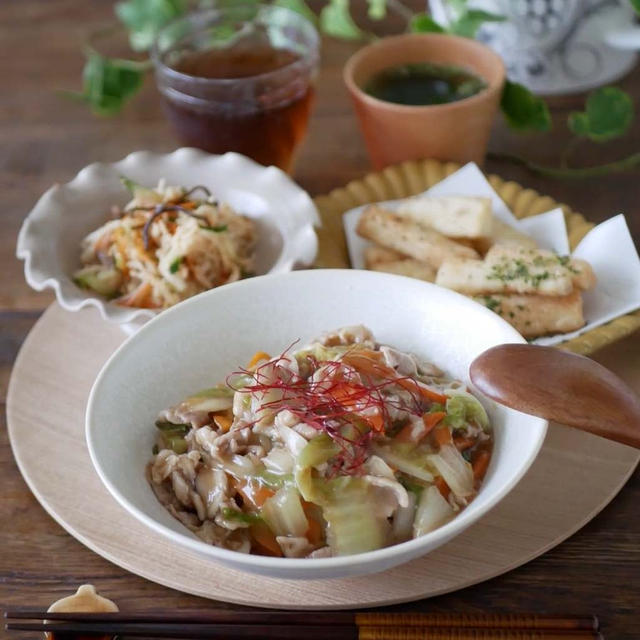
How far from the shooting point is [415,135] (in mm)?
2322

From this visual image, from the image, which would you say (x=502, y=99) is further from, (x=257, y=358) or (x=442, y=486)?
(x=442, y=486)

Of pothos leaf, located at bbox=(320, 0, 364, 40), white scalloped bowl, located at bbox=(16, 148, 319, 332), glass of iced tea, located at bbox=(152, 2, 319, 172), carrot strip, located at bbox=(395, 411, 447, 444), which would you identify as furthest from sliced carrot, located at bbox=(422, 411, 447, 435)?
pothos leaf, located at bbox=(320, 0, 364, 40)

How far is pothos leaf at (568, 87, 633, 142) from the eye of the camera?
2441 mm

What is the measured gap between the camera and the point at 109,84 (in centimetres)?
284

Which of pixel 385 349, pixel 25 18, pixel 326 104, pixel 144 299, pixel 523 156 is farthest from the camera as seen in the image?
pixel 25 18

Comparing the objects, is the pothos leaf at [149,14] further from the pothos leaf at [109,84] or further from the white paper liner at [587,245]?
the white paper liner at [587,245]

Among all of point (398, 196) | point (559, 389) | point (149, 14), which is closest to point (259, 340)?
point (559, 389)

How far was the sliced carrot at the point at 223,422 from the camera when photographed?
1.56 meters

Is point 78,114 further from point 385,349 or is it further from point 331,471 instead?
point 331,471

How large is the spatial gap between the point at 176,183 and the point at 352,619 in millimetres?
1341

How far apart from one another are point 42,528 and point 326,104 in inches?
69.0

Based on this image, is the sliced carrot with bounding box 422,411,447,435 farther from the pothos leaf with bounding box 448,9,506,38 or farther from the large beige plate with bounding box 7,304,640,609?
the pothos leaf with bounding box 448,9,506,38

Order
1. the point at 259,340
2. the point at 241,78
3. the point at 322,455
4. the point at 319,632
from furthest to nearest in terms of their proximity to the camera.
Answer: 1. the point at 241,78
2. the point at 259,340
3. the point at 322,455
4. the point at 319,632

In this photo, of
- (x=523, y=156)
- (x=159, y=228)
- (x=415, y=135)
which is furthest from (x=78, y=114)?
(x=523, y=156)
